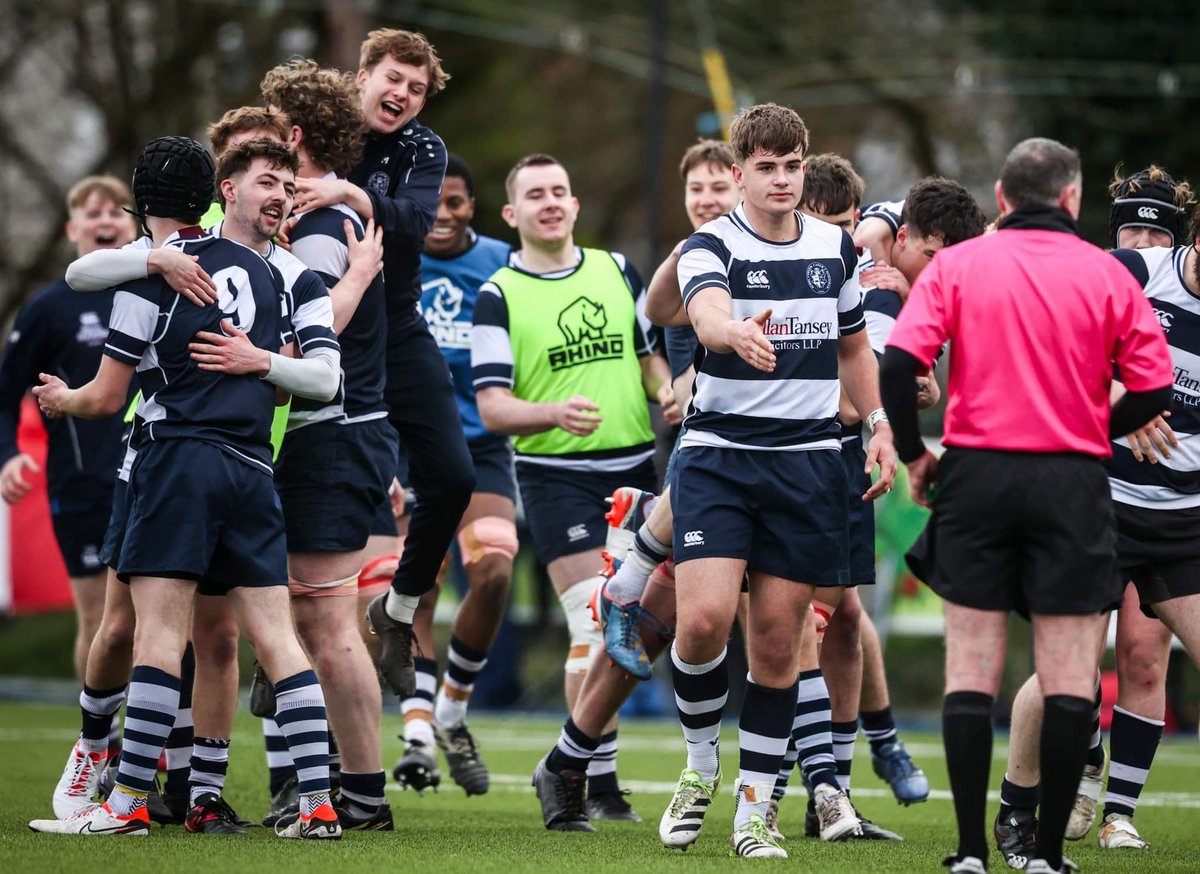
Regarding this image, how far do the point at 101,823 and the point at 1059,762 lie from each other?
304cm

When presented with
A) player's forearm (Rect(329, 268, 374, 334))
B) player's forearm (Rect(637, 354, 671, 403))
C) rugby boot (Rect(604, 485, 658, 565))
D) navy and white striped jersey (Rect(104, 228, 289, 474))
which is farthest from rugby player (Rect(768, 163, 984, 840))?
navy and white striped jersey (Rect(104, 228, 289, 474))

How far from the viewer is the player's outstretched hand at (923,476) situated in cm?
477

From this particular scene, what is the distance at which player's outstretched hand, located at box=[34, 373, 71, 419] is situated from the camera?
5688 mm

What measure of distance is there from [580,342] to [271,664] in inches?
106

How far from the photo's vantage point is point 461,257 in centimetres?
897

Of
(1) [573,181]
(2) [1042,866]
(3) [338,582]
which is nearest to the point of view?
(2) [1042,866]

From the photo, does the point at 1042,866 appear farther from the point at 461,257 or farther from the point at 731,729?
the point at 731,729

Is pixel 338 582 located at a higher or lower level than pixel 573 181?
lower

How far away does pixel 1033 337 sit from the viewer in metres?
4.65

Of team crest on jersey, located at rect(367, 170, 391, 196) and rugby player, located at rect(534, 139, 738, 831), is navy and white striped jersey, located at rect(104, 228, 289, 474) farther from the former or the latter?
rugby player, located at rect(534, 139, 738, 831)

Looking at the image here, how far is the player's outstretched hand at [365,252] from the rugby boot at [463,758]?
2.74 m

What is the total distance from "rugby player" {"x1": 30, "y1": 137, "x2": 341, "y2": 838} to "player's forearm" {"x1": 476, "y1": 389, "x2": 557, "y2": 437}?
150 centimetres

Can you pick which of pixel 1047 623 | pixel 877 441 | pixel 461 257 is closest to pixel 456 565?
pixel 461 257

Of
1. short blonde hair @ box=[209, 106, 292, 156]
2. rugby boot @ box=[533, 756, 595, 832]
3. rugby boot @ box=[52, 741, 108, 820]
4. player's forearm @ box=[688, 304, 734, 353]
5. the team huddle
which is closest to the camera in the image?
the team huddle
